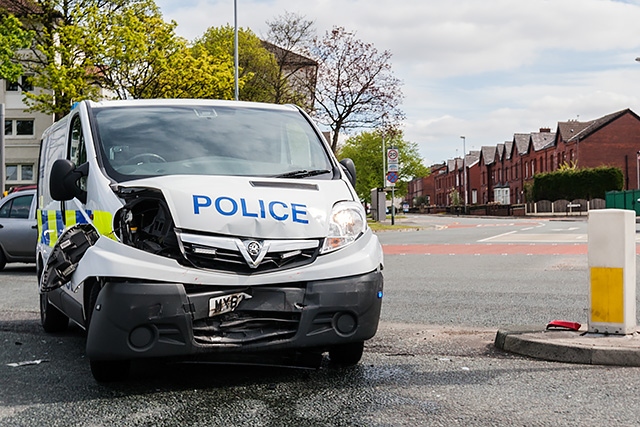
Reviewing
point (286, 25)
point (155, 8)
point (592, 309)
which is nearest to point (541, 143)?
point (286, 25)

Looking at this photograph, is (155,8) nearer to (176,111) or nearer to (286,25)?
(286,25)

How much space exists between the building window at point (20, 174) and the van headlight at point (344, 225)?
53064 mm

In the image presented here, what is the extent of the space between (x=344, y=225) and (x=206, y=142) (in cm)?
135

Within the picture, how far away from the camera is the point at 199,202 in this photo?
497 cm

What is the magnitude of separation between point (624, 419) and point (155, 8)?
43.1m

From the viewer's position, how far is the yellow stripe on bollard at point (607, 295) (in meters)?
6.29

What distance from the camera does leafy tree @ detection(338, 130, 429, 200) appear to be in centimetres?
10881

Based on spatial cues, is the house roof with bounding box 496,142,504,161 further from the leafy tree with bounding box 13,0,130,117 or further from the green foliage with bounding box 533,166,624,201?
the leafy tree with bounding box 13,0,130,117

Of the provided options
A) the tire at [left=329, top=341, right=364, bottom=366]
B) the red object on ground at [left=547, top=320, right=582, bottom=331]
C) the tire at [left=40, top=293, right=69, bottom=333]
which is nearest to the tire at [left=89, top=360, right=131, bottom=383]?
the tire at [left=329, top=341, right=364, bottom=366]

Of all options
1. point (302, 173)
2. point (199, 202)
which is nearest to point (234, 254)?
point (199, 202)

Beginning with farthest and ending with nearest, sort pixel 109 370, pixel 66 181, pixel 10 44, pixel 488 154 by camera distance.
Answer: pixel 488 154 → pixel 10 44 → pixel 66 181 → pixel 109 370

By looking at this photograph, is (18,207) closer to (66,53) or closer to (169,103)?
(169,103)

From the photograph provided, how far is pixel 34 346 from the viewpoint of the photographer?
7.04m

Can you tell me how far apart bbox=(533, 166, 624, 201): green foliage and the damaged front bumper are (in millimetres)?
67921
